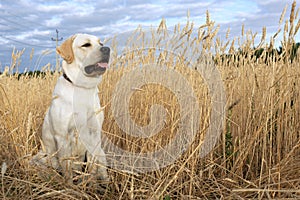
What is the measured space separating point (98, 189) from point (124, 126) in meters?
0.65

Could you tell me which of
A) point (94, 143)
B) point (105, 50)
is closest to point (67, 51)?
point (105, 50)

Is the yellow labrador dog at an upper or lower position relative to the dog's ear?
lower

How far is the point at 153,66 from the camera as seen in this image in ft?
8.93

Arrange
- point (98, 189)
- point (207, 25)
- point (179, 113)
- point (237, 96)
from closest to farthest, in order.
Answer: point (98, 189), point (207, 25), point (179, 113), point (237, 96)

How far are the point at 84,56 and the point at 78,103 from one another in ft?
1.00

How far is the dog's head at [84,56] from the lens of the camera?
214 cm

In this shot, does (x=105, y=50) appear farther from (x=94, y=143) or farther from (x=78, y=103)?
(x=94, y=143)

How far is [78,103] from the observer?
2.18 meters

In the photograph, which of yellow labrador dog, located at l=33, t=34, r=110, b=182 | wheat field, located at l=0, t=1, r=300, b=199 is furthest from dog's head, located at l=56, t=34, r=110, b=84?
wheat field, located at l=0, t=1, r=300, b=199

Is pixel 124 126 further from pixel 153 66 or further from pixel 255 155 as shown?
pixel 255 155

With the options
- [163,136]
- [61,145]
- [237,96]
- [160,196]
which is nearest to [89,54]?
[61,145]

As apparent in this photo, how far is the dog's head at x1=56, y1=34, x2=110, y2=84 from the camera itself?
84.1 inches

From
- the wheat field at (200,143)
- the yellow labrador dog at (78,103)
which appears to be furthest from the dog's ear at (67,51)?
the wheat field at (200,143)

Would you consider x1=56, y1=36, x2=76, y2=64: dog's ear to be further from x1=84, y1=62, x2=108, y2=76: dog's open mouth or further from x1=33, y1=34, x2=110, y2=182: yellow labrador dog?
x1=84, y1=62, x2=108, y2=76: dog's open mouth
